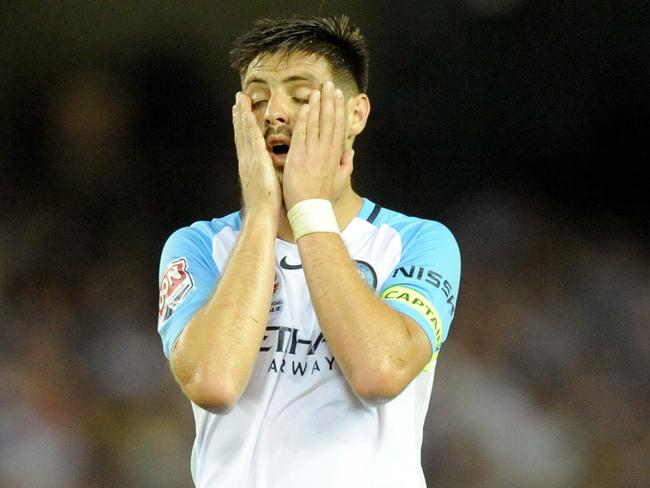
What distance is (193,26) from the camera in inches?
224

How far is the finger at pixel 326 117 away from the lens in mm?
2391

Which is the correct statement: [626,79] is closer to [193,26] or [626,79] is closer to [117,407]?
[193,26]

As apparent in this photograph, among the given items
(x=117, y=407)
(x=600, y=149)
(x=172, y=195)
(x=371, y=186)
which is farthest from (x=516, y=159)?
(x=117, y=407)

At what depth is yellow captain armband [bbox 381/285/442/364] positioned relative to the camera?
2.26 m

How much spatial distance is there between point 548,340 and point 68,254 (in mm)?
2659

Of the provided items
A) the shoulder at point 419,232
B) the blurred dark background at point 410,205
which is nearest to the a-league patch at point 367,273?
the shoulder at point 419,232

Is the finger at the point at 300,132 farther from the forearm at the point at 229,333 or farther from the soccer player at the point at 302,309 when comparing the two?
the forearm at the point at 229,333

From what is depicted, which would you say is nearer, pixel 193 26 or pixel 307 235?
pixel 307 235

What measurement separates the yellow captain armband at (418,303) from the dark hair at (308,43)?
2.31 ft

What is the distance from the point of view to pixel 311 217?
228 centimetres

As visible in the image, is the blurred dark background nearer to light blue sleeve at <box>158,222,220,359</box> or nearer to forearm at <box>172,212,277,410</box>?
light blue sleeve at <box>158,222,220,359</box>

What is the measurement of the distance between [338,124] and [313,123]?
0.07 meters

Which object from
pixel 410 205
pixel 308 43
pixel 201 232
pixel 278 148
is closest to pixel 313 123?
pixel 278 148

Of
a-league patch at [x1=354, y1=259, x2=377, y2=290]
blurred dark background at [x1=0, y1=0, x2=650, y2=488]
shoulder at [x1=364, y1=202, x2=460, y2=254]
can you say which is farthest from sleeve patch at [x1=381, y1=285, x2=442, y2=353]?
blurred dark background at [x1=0, y1=0, x2=650, y2=488]
